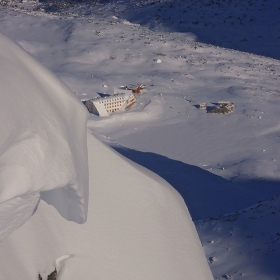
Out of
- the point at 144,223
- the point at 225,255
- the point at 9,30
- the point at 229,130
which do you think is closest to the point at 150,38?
the point at 9,30

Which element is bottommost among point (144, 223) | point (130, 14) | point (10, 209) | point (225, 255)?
point (130, 14)

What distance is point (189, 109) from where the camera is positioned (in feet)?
40.7

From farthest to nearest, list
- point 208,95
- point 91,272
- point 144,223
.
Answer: point 208,95
point 144,223
point 91,272

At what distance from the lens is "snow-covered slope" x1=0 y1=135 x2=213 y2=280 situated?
237 centimetres

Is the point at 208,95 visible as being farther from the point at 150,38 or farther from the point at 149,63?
the point at 150,38

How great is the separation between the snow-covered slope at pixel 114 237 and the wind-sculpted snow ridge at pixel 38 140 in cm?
16

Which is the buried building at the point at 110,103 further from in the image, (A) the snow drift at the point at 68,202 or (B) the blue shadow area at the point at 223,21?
(B) the blue shadow area at the point at 223,21

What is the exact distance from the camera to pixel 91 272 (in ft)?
8.18

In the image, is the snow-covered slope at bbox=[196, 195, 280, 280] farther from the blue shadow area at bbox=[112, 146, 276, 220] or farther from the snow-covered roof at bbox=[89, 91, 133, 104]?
the snow-covered roof at bbox=[89, 91, 133, 104]

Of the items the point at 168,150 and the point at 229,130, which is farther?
the point at 229,130

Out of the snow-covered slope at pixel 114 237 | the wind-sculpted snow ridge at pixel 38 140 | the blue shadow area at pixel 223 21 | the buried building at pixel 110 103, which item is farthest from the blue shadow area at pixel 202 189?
the blue shadow area at pixel 223 21

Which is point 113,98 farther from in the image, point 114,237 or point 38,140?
point 38,140

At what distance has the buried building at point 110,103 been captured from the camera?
11719mm

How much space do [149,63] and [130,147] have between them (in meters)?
5.25
